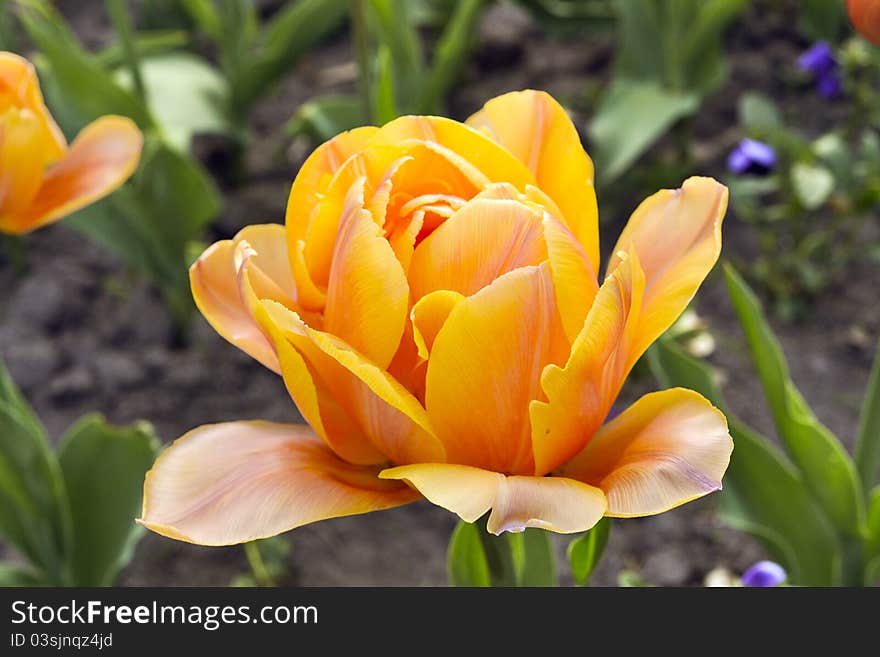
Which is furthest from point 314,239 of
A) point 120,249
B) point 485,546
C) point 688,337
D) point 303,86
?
point 303,86

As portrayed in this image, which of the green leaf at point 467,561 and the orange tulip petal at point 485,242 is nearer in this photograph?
the orange tulip petal at point 485,242

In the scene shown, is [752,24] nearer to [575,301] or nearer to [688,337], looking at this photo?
[688,337]

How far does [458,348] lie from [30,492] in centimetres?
81

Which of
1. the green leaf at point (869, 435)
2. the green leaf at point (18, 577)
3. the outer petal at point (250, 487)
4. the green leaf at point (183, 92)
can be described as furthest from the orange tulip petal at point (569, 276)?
the green leaf at point (183, 92)

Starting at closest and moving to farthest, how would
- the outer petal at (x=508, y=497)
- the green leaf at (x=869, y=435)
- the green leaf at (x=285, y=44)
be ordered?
the outer petal at (x=508, y=497) → the green leaf at (x=869, y=435) → the green leaf at (x=285, y=44)

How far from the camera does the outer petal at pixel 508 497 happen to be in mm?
543

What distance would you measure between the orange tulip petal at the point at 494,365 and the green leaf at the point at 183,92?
1438mm

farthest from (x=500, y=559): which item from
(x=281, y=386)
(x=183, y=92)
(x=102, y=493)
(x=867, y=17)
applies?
(x=183, y=92)

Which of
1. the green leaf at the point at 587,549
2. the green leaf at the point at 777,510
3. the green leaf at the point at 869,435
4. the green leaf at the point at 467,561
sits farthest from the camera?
the green leaf at the point at 777,510

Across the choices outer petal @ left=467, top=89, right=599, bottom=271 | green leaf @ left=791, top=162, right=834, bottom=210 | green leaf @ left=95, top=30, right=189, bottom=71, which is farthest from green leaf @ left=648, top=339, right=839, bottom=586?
green leaf @ left=95, top=30, right=189, bottom=71

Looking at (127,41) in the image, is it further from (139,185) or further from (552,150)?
(552,150)

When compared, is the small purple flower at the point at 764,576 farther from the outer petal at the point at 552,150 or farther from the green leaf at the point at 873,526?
the outer petal at the point at 552,150

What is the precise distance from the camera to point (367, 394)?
1.97ft

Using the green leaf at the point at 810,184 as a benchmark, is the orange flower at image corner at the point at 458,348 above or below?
above
